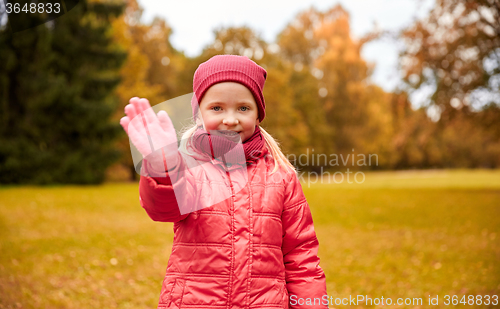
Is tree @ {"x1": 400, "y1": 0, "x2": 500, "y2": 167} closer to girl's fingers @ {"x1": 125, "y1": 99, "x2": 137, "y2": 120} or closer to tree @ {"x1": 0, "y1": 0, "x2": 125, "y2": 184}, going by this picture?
tree @ {"x1": 0, "y1": 0, "x2": 125, "y2": 184}

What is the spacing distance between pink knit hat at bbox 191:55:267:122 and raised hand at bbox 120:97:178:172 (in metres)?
0.43

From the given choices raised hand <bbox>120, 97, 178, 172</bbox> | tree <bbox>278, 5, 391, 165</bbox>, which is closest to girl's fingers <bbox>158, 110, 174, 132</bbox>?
raised hand <bbox>120, 97, 178, 172</bbox>

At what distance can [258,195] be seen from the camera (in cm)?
168

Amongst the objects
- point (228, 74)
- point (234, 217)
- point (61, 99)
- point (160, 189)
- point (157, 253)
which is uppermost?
point (61, 99)

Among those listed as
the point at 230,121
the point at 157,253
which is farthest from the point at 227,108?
the point at 157,253

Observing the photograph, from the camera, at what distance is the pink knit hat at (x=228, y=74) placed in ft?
5.40

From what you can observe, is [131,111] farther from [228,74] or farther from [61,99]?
[61,99]

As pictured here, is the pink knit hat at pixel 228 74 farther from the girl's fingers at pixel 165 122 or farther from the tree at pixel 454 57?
the tree at pixel 454 57

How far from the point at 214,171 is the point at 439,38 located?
17.1 meters

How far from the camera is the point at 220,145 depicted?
1650 millimetres

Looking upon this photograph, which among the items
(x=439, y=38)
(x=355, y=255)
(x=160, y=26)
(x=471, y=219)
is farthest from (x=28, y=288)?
(x=160, y=26)

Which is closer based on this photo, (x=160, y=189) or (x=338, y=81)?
(x=160, y=189)

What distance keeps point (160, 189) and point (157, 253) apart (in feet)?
19.8

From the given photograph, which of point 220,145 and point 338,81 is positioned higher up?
point 338,81
